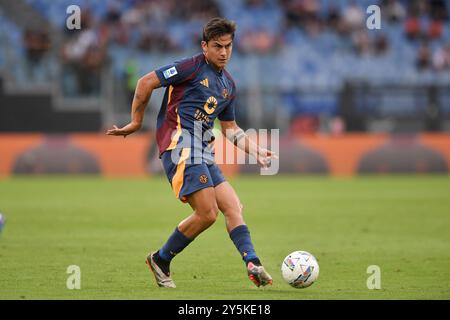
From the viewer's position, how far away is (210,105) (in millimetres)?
8594

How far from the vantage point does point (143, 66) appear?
93.5 ft

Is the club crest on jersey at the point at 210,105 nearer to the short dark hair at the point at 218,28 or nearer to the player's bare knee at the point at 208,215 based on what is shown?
the short dark hair at the point at 218,28

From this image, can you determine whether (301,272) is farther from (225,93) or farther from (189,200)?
(225,93)

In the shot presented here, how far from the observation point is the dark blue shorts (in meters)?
8.33

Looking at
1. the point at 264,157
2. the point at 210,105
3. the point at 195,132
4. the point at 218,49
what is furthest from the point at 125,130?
the point at 264,157

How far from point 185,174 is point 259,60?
2041 centimetres

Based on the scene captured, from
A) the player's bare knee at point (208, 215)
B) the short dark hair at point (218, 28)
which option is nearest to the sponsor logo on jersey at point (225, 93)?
the short dark hair at point (218, 28)

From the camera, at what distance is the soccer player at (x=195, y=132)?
8328 millimetres

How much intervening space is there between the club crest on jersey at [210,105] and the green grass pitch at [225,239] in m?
1.62

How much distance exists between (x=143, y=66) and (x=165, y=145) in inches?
797

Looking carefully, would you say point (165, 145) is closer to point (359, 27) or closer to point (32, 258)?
point (32, 258)

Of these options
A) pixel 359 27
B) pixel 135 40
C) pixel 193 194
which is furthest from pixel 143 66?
pixel 193 194

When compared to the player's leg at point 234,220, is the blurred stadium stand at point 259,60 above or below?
above

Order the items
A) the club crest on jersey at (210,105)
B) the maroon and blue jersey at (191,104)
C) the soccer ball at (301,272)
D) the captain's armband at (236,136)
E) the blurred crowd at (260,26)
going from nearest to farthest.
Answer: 1. the soccer ball at (301,272)
2. the maroon and blue jersey at (191,104)
3. the club crest on jersey at (210,105)
4. the captain's armband at (236,136)
5. the blurred crowd at (260,26)
